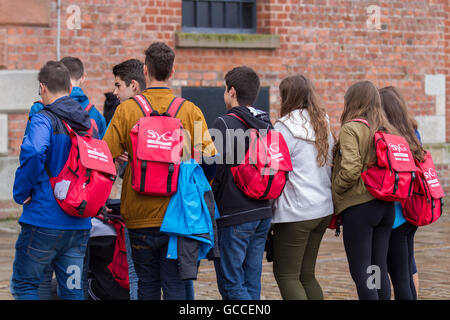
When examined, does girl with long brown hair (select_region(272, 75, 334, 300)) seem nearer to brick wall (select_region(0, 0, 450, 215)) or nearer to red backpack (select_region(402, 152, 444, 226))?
red backpack (select_region(402, 152, 444, 226))

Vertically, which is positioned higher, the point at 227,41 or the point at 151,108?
the point at 227,41

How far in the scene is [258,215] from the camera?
543cm

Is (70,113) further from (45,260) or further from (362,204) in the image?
(362,204)

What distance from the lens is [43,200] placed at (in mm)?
5016

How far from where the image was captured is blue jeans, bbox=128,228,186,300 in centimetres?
498

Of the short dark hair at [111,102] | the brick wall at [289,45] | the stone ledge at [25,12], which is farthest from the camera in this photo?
the brick wall at [289,45]

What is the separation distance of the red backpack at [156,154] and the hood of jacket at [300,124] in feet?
3.12

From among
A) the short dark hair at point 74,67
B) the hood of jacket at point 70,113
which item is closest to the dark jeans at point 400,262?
the hood of jacket at point 70,113

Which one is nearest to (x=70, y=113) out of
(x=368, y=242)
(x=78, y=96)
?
(x=78, y=96)

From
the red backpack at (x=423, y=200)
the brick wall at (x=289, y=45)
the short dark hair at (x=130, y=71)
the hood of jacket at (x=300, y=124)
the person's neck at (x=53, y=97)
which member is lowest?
the red backpack at (x=423, y=200)

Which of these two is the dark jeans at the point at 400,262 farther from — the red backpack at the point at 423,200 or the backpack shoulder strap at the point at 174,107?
the backpack shoulder strap at the point at 174,107

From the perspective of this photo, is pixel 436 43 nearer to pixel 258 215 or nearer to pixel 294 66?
pixel 294 66

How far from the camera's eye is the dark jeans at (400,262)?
6.05 metres

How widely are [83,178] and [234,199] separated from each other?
0.99 metres
